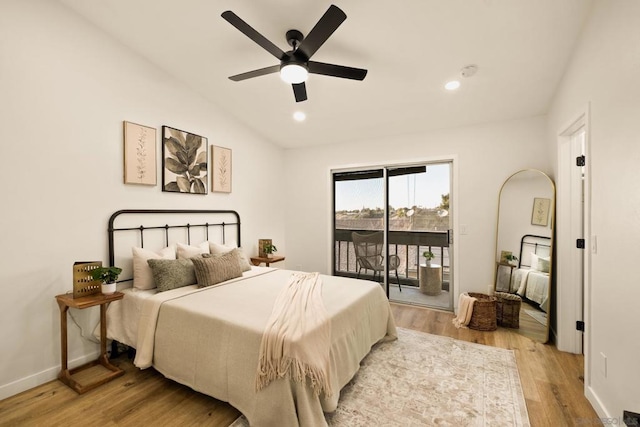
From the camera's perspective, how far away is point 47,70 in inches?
94.0

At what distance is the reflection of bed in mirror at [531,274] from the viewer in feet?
10.4

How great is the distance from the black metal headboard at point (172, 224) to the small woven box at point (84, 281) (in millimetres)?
377

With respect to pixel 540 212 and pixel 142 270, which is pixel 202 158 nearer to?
pixel 142 270

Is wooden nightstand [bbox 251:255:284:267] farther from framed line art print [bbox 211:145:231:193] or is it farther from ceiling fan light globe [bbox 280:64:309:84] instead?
ceiling fan light globe [bbox 280:64:309:84]

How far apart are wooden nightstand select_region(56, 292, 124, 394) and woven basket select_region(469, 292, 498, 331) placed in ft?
12.0

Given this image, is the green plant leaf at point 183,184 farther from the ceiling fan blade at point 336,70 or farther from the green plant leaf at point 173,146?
the ceiling fan blade at point 336,70

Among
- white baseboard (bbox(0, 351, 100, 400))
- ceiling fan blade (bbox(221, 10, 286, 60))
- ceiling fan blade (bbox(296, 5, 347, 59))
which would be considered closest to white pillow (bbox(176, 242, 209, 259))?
white baseboard (bbox(0, 351, 100, 400))

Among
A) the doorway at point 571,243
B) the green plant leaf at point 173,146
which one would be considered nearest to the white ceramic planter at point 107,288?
the green plant leaf at point 173,146

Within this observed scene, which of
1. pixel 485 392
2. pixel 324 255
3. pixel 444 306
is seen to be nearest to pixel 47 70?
pixel 324 255

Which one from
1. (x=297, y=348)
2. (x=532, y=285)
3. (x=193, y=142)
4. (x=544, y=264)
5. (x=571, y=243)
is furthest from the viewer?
(x=193, y=142)

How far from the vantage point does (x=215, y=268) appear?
2.95m

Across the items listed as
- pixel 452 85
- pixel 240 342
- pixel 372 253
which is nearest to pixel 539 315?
pixel 372 253

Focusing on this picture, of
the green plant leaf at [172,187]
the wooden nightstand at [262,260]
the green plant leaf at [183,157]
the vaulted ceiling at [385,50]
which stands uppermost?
the vaulted ceiling at [385,50]

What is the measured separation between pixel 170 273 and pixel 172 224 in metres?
0.83
